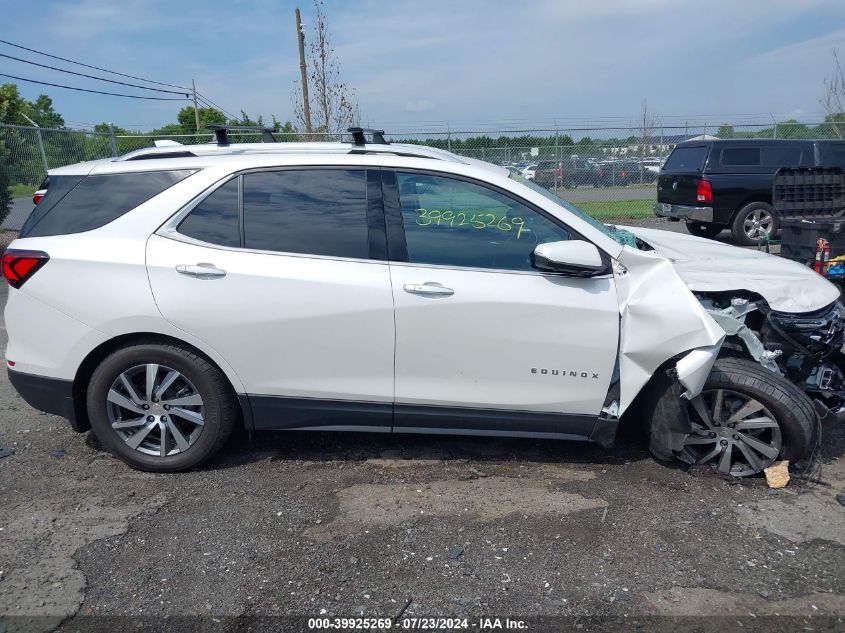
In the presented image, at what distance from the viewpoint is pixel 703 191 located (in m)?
12.7

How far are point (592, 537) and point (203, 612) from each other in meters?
1.82

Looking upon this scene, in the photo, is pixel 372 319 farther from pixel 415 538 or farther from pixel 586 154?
pixel 586 154

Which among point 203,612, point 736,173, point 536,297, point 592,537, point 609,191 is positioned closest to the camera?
point 203,612

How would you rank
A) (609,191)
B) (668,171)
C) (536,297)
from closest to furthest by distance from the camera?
(536,297) < (668,171) < (609,191)

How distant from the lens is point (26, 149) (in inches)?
607

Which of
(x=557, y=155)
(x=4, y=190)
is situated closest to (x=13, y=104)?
(x=4, y=190)

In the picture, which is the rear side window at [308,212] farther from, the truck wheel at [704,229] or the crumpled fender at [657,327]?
the truck wheel at [704,229]

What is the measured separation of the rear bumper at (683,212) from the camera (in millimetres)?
12758

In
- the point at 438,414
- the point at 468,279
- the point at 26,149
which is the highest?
the point at 26,149

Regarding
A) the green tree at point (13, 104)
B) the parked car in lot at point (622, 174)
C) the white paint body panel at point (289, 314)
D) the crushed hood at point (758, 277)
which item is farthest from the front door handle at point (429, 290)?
the green tree at point (13, 104)

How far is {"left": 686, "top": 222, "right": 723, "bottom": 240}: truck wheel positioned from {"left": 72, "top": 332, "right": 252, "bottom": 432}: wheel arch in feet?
38.0

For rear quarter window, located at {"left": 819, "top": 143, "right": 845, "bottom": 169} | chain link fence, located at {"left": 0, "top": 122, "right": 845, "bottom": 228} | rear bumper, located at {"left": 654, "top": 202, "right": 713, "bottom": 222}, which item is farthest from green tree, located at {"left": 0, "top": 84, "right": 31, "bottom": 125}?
rear quarter window, located at {"left": 819, "top": 143, "right": 845, "bottom": 169}

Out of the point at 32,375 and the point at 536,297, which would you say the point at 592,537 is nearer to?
the point at 536,297

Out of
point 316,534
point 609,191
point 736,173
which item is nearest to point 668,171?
point 736,173
